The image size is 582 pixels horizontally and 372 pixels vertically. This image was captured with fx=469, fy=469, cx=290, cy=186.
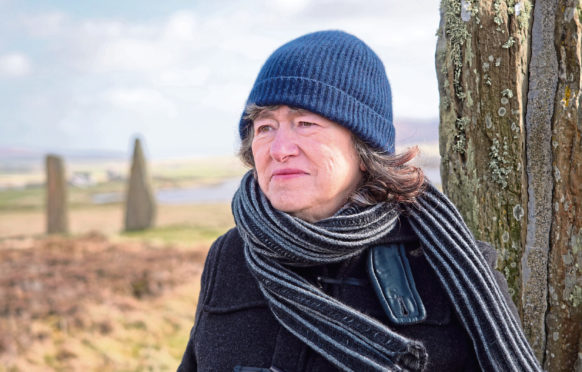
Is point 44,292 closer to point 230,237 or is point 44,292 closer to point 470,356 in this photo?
point 230,237

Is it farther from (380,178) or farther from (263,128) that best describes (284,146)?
(380,178)

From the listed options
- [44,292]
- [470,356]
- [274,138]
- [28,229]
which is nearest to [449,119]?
[274,138]

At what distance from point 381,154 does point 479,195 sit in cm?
64

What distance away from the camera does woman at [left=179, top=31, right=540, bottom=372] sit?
1.76 m

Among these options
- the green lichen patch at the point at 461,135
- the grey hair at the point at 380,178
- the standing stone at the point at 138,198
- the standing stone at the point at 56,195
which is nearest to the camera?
the grey hair at the point at 380,178

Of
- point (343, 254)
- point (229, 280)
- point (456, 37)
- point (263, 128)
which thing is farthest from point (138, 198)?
point (343, 254)

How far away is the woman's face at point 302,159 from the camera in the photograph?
1.85m

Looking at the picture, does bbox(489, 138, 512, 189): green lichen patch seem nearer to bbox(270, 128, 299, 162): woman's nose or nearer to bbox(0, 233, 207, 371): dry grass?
bbox(270, 128, 299, 162): woman's nose

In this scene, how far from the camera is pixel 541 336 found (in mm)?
2285

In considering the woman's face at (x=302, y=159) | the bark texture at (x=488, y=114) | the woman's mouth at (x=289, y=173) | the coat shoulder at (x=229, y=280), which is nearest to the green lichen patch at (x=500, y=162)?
the bark texture at (x=488, y=114)

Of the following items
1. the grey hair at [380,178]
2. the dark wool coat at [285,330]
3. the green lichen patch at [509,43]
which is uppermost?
the green lichen patch at [509,43]

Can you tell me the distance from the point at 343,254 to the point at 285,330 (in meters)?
0.37

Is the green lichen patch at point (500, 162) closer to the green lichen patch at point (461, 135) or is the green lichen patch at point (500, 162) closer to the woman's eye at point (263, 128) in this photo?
the green lichen patch at point (461, 135)

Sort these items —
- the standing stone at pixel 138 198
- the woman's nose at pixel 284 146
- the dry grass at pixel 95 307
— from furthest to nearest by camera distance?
the standing stone at pixel 138 198 < the dry grass at pixel 95 307 < the woman's nose at pixel 284 146
